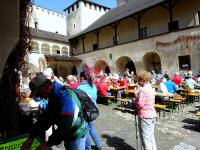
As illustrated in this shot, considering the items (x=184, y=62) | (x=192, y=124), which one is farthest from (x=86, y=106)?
(x=184, y=62)

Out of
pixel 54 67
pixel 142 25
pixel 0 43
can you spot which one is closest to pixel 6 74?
pixel 0 43

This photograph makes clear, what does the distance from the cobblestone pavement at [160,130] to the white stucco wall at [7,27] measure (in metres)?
3.87

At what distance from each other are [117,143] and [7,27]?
4.34 m

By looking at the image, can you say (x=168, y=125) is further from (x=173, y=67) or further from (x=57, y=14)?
(x=57, y=14)

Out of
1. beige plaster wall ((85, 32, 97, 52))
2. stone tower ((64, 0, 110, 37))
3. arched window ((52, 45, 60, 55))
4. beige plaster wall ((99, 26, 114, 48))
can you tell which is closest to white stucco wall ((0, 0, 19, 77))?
beige plaster wall ((99, 26, 114, 48))

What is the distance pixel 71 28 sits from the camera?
44.2 metres

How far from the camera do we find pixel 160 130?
731 centimetres

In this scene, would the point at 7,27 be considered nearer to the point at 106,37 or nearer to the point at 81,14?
the point at 106,37

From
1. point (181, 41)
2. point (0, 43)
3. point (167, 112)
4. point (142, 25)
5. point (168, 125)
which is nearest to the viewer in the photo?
point (0, 43)

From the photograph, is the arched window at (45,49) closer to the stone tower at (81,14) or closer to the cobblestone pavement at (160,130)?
the stone tower at (81,14)

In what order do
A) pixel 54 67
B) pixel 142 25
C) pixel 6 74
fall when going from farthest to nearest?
pixel 54 67 < pixel 142 25 < pixel 6 74

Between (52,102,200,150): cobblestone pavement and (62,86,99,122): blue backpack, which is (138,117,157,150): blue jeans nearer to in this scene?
(52,102,200,150): cobblestone pavement

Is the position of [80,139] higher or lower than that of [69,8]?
lower

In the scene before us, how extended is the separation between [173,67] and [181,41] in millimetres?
2165
